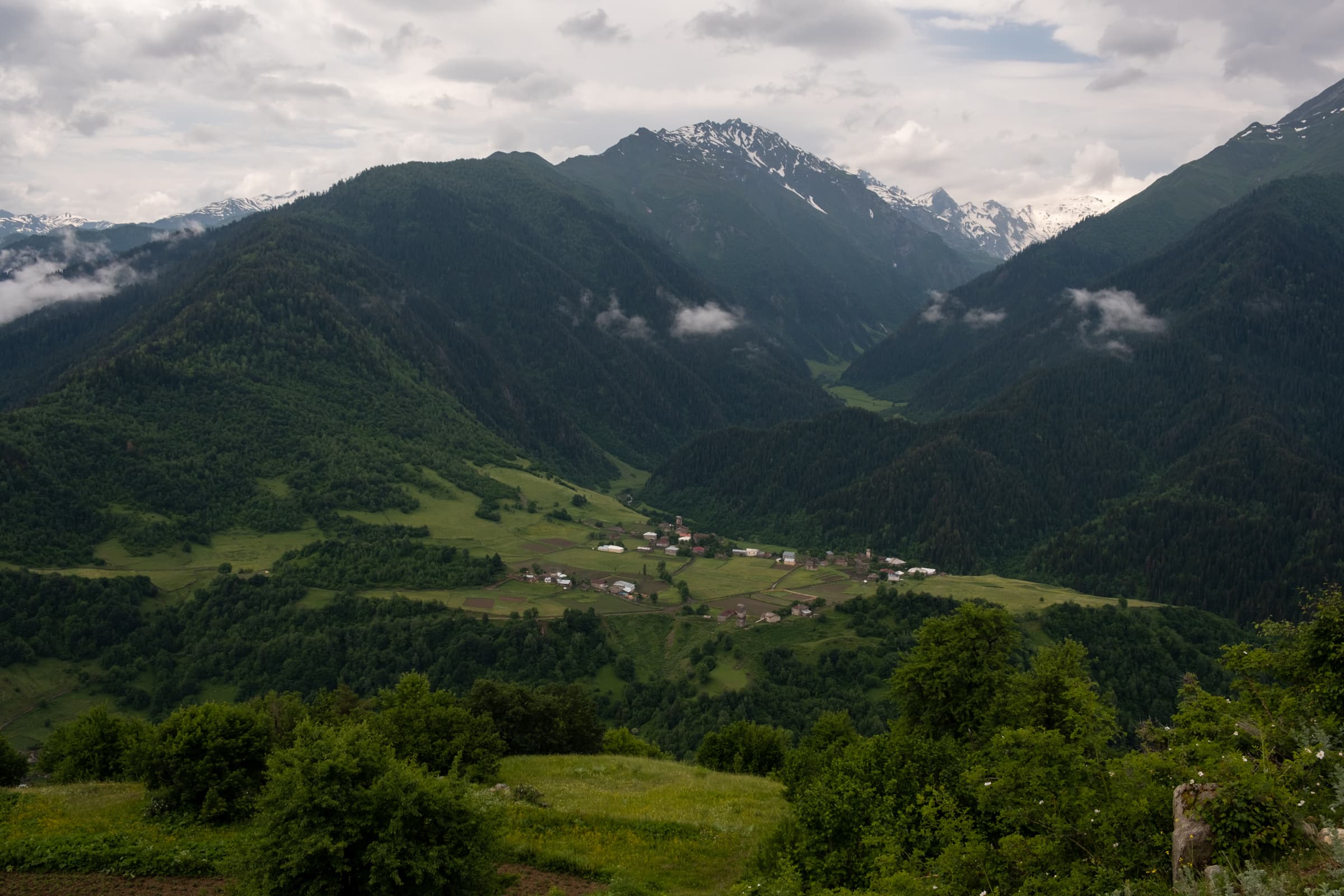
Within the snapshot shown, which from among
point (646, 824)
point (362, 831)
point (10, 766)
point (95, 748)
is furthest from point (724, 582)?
point (362, 831)

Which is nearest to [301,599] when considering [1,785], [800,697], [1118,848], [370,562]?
[370,562]

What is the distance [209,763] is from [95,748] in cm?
1965

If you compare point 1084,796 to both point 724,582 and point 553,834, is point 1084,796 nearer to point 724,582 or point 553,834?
point 553,834

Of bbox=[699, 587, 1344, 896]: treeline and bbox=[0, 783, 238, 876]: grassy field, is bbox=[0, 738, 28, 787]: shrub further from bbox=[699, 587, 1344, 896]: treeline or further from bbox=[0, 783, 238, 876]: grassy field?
bbox=[699, 587, 1344, 896]: treeline

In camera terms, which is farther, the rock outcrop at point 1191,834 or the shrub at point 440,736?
the shrub at point 440,736

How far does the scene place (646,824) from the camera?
46250 millimetres

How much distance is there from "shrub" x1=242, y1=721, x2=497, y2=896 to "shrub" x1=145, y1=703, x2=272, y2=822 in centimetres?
1548

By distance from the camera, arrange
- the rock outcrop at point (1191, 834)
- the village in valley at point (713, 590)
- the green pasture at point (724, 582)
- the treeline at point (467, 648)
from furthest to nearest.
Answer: the green pasture at point (724, 582), the village in valley at point (713, 590), the treeline at point (467, 648), the rock outcrop at point (1191, 834)

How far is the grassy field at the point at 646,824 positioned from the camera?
4109 centimetres

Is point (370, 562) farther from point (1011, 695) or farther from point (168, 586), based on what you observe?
point (1011, 695)

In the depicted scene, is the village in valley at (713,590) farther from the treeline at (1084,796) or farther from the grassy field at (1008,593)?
the treeline at (1084,796)

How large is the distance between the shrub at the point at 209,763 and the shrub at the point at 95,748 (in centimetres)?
945

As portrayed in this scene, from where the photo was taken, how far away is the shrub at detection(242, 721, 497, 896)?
96.3ft

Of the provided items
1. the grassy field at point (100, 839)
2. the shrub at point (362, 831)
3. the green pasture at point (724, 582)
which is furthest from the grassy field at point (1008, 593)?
the shrub at point (362, 831)
